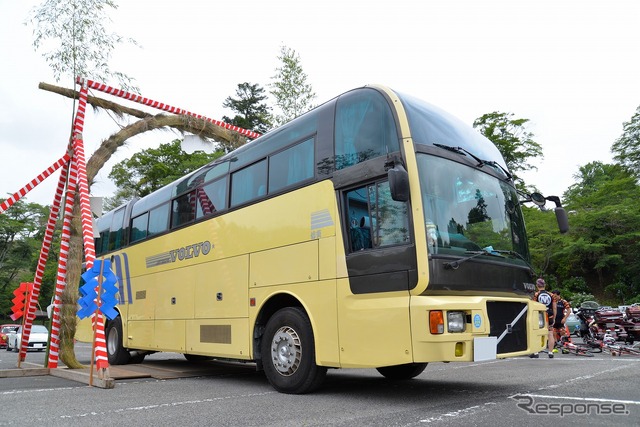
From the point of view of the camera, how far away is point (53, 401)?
676 cm

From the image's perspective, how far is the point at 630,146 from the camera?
40625 millimetres

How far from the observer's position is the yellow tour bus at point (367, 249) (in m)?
5.71

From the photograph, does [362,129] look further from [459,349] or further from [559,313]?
[559,313]

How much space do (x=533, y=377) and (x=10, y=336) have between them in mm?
24753

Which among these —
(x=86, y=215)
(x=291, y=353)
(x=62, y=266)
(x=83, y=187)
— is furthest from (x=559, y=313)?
(x=62, y=266)

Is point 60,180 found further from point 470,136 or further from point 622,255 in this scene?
point 622,255

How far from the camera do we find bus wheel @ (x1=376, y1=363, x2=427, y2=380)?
798 centimetres

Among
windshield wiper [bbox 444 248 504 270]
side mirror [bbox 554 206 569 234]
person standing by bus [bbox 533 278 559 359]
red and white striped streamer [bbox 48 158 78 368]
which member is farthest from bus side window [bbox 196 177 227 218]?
person standing by bus [bbox 533 278 559 359]

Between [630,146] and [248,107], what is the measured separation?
113 feet

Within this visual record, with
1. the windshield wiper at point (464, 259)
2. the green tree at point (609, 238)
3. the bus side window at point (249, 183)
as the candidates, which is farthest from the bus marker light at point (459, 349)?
the green tree at point (609, 238)

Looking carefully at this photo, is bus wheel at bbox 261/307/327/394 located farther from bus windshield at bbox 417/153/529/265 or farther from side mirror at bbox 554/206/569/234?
side mirror at bbox 554/206/569/234

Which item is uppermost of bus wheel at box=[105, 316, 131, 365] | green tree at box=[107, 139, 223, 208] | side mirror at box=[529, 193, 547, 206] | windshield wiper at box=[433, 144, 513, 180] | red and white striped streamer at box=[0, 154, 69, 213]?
green tree at box=[107, 139, 223, 208]

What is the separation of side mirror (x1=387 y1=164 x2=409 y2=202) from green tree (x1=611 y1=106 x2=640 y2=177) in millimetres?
40397

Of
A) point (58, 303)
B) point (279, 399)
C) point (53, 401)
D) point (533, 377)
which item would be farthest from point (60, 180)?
point (533, 377)
